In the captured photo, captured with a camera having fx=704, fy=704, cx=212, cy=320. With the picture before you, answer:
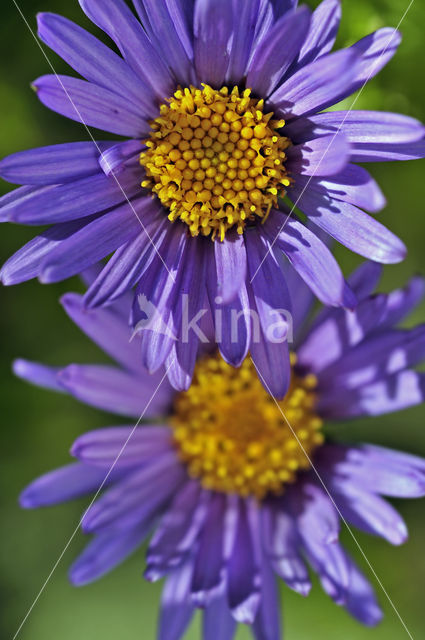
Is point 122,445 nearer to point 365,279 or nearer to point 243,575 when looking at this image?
point 243,575

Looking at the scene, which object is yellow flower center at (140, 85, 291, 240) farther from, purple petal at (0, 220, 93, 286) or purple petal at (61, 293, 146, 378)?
purple petal at (61, 293, 146, 378)

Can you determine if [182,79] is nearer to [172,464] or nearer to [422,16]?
[422,16]

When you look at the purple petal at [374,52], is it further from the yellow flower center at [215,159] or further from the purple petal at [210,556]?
the purple petal at [210,556]

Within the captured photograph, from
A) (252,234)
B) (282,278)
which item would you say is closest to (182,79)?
(252,234)

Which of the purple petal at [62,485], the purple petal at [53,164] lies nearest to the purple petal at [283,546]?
the purple petal at [62,485]

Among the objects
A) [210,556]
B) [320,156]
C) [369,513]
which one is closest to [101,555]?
[210,556]

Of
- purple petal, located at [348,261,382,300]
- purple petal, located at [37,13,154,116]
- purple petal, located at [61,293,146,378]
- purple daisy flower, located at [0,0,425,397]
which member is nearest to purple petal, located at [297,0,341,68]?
purple daisy flower, located at [0,0,425,397]
